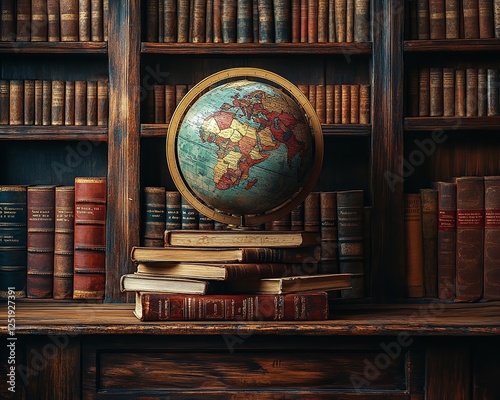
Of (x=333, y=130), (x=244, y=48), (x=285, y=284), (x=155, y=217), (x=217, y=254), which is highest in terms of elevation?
(x=244, y=48)

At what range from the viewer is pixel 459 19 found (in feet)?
11.3

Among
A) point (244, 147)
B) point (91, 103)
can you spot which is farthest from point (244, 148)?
point (91, 103)

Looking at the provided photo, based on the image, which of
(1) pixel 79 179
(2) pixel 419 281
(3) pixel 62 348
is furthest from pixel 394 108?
(3) pixel 62 348

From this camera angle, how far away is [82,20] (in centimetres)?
343

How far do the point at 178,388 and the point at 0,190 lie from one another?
111 centimetres

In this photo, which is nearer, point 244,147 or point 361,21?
point 244,147

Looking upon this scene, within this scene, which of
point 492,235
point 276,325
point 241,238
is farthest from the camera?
point 492,235

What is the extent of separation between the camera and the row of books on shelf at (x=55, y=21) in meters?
3.42

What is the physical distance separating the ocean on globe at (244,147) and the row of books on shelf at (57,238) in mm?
605

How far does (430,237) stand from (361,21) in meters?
0.92

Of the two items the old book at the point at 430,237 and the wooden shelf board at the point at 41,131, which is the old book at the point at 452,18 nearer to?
the old book at the point at 430,237

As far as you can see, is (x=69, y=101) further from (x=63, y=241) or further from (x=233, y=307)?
(x=233, y=307)

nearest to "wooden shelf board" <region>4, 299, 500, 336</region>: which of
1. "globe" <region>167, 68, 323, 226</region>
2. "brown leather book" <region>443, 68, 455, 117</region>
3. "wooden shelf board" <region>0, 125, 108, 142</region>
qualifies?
"globe" <region>167, 68, 323, 226</region>

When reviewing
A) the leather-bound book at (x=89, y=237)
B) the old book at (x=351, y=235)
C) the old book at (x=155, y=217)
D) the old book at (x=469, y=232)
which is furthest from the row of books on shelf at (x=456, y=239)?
the leather-bound book at (x=89, y=237)
